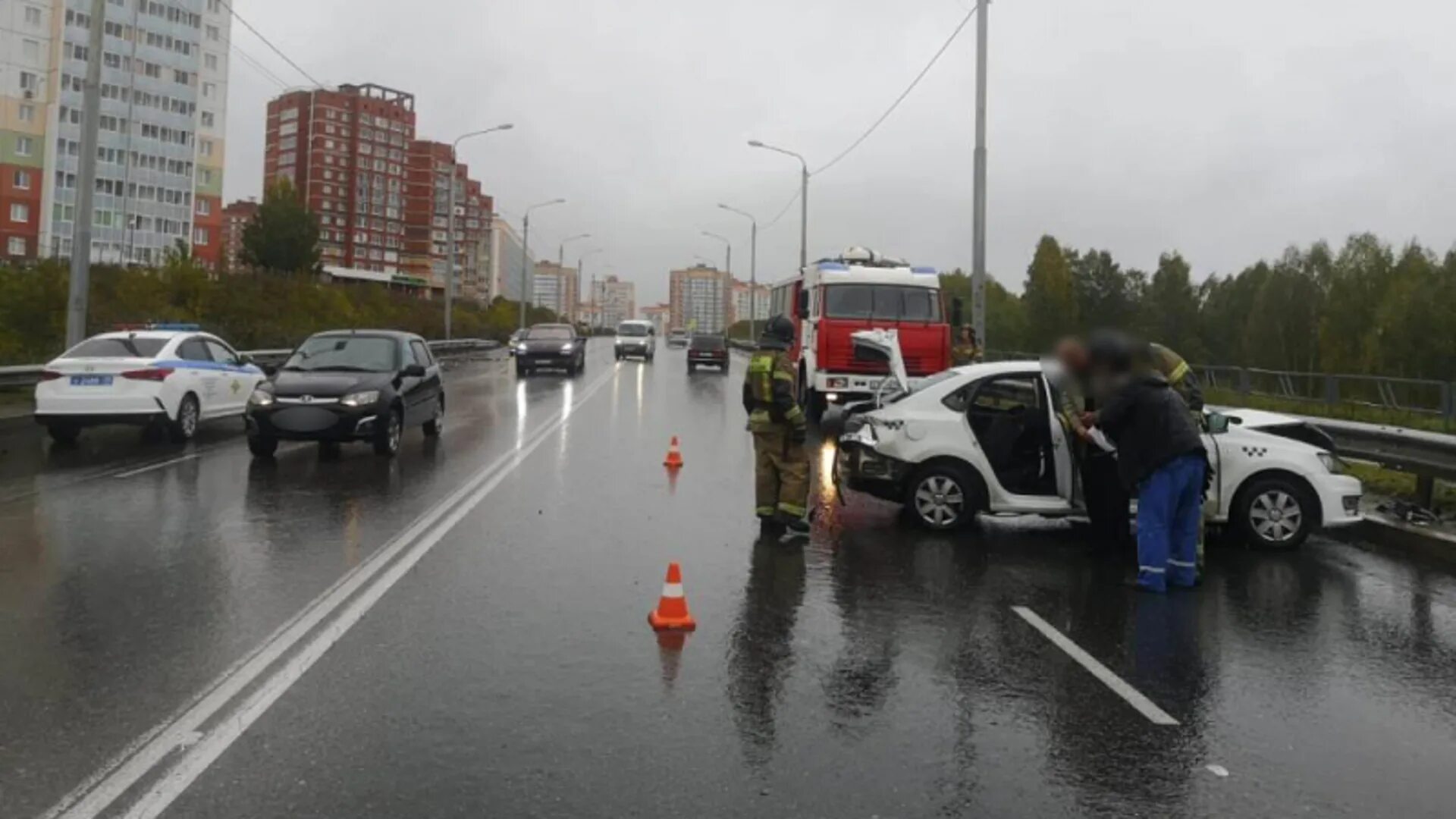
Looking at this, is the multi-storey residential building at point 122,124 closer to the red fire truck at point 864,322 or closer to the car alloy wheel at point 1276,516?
the red fire truck at point 864,322

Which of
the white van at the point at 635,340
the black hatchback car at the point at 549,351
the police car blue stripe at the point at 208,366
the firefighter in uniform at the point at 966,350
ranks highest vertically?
the white van at the point at 635,340

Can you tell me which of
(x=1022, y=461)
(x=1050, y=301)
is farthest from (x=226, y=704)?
(x=1050, y=301)

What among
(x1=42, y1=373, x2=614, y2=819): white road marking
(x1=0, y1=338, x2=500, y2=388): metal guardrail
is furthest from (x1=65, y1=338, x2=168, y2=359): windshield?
(x1=42, y1=373, x2=614, y2=819): white road marking

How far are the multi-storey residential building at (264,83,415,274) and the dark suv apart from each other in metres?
103

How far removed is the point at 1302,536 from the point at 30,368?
57.4 ft

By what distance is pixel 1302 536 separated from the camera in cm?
909

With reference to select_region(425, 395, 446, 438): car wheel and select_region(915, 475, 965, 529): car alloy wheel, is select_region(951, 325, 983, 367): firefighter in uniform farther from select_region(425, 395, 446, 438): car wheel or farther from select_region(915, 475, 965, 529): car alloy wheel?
select_region(915, 475, 965, 529): car alloy wheel

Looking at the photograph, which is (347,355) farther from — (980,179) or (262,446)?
(980,179)

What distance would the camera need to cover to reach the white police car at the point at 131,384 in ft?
47.1

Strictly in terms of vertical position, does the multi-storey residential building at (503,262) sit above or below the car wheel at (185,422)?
above

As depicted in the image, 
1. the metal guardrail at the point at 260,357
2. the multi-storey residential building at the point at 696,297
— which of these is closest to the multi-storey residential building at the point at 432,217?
the multi-storey residential building at the point at 696,297

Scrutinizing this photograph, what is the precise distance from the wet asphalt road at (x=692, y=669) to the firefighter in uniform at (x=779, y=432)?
39 cm

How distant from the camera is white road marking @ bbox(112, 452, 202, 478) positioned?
1238 cm

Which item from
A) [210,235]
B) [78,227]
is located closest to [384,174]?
[210,235]
